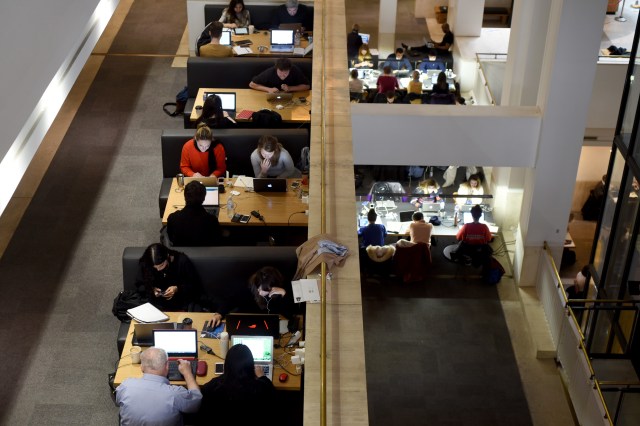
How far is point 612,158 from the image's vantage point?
8836 mm

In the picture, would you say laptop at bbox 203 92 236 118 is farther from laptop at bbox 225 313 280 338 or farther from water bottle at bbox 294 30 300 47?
laptop at bbox 225 313 280 338

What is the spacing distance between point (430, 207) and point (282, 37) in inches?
146

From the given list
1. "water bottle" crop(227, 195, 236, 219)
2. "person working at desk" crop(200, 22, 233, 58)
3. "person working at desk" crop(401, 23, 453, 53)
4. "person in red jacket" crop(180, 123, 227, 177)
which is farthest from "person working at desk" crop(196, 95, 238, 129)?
"person working at desk" crop(401, 23, 453, 53)

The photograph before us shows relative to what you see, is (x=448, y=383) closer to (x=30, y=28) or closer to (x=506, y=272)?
(x=506, y=272)

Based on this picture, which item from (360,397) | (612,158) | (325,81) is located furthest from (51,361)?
(612,158)

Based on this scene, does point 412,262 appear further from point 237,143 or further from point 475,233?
point 237,143

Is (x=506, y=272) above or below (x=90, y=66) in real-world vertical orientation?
below

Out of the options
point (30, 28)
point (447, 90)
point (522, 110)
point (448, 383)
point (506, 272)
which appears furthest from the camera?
point (447, 90)

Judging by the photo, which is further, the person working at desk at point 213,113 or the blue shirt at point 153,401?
the person working at desk at point 213,113

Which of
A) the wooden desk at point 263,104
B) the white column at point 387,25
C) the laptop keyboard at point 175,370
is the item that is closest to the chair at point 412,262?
the wooden desk at point 263,104

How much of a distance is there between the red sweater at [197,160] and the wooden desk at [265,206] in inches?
11.0

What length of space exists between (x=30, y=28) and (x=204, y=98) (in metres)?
4.92

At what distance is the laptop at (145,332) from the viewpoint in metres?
6.93

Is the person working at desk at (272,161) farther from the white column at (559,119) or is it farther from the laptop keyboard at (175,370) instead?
the laptop keyboard at (175,370)
